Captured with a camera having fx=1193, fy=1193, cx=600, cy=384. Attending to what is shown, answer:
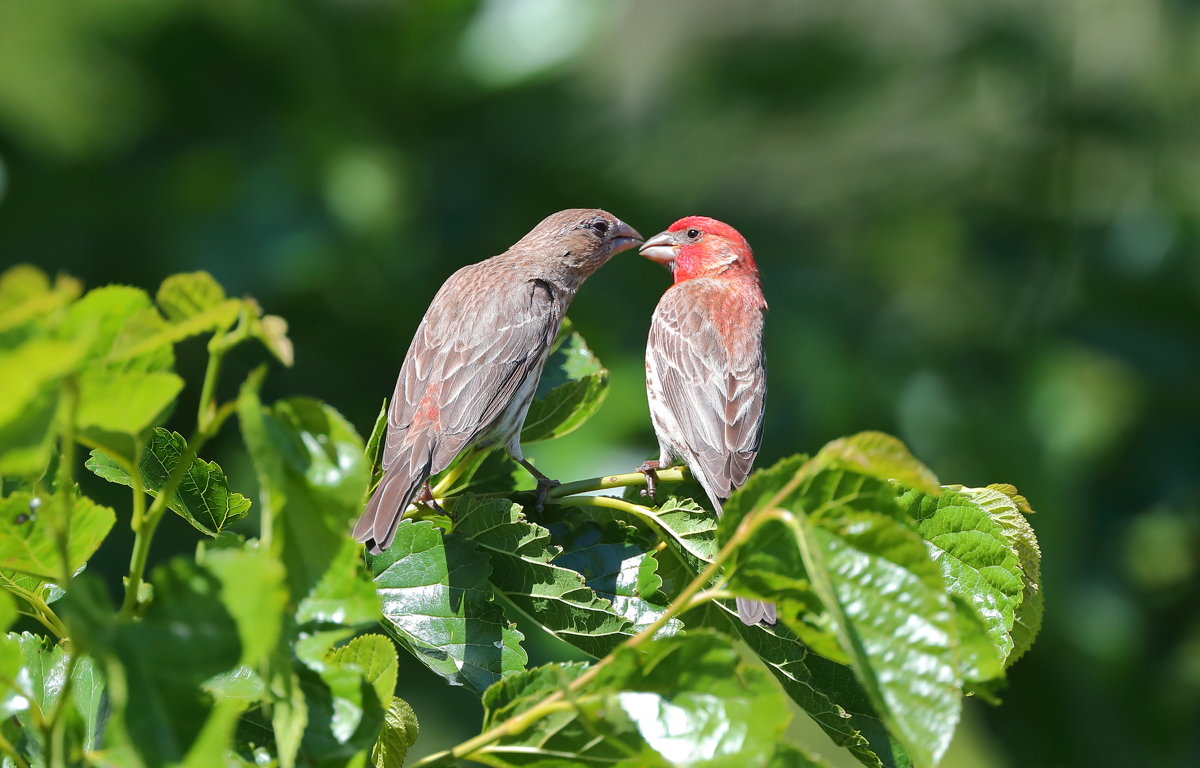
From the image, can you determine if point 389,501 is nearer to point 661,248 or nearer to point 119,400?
point 119,400

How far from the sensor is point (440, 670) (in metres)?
2.24

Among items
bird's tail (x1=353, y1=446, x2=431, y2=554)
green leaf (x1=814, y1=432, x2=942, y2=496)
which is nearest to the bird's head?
bird's tail (x1=353, y1=446, x2=431, y2=554)

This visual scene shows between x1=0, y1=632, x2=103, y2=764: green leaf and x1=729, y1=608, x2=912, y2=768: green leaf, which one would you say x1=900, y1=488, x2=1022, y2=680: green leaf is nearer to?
x1=729, y1=608, x2=912, y2=768: green leaf

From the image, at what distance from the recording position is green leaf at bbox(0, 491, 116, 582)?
1530mm

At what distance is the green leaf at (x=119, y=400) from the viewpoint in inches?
53.2

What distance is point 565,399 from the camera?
3084 mm

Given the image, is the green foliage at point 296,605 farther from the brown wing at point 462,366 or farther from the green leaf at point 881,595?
the brown wing at point 462,366

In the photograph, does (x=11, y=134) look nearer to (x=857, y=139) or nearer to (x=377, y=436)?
(x=377, y=436)

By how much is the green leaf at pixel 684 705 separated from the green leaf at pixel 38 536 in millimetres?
646

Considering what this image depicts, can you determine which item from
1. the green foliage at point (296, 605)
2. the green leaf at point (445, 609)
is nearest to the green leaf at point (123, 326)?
the green foliage at point (296, 605)

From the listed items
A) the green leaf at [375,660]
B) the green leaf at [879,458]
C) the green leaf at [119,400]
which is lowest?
the green leaf at [375,660]

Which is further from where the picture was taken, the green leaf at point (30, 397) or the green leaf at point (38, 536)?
the green leaf at point (38, 536)

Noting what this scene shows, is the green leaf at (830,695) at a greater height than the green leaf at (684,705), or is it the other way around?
the green leaf at (684,705)

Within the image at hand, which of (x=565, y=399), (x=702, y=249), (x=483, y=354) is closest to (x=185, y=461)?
(x=565, y=399)
